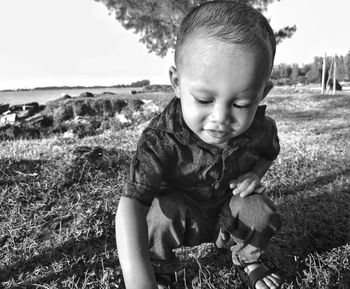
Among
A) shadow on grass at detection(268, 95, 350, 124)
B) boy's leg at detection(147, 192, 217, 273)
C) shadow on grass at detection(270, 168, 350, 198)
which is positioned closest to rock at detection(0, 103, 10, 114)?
shadow on grass at detection(268, 95, 350, 124)

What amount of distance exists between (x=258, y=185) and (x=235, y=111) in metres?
0.55

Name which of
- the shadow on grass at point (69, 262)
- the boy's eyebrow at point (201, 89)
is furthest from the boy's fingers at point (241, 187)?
the shadow on grass at point (69, 262)

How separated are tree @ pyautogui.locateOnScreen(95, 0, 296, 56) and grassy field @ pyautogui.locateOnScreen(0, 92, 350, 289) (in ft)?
46.5

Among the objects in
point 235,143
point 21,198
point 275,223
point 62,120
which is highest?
point 235,143

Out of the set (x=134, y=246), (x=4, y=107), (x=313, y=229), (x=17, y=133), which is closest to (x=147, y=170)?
(x=134, y=246)

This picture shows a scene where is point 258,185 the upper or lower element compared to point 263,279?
upper

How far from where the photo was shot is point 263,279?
1969mm

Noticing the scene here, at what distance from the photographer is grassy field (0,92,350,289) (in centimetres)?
208

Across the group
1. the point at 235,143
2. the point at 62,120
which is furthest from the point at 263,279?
the point at 62,120

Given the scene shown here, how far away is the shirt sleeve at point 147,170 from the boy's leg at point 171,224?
19cm

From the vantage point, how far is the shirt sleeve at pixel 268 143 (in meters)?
2.01

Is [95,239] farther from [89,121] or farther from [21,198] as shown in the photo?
[89,121]

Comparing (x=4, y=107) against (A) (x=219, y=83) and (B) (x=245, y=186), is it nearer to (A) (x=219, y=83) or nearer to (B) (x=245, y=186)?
(B) (x=245, y=186)

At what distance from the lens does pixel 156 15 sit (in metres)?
18.2
